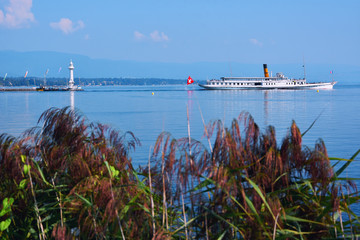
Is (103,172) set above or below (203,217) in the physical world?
above

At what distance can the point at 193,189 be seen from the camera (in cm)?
336

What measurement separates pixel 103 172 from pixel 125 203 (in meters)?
0.41

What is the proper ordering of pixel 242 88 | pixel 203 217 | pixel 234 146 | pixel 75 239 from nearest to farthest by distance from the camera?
pixel 234 146 < pixel 203 217 < pixel 75 239 < pixel 242 88

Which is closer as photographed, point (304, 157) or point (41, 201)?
point (304, 157)

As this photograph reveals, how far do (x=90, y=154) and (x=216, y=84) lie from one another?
4398 inches

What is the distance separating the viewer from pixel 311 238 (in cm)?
356

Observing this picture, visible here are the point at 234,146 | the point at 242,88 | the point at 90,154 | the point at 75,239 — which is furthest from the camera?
the point at 242,88

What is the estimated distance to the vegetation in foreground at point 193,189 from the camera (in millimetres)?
3209

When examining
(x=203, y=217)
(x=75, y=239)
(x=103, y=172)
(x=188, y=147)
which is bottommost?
(x=75, y=239)

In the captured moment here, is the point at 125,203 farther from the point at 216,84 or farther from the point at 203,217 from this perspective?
the point at 216,84

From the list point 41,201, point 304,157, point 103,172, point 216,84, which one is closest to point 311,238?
point 304,157

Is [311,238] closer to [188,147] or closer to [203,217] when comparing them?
[203,217]

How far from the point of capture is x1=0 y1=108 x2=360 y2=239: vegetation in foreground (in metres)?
3.21

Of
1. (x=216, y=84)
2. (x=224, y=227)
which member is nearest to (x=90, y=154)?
(x=224, y=227)
